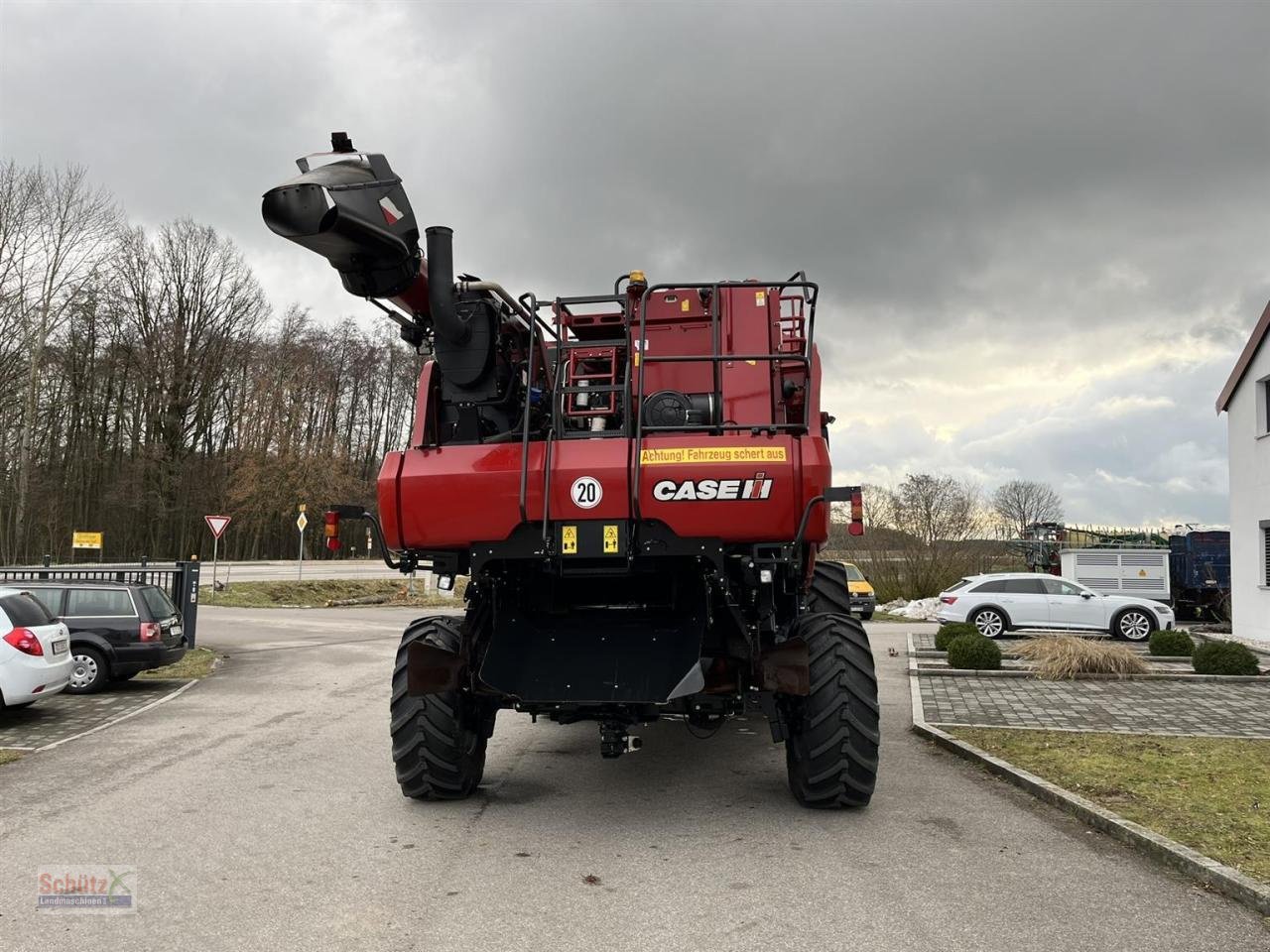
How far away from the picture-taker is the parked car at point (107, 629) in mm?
12320

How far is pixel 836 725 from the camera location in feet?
19.2

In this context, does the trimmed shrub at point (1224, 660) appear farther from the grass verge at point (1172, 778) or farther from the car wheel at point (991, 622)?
the car wheel at point (991, 622)

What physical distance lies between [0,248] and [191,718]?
28.8 meters

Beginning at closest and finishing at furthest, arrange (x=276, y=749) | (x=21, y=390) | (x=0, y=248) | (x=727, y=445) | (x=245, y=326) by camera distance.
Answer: (x=727, y=445) < (x=276, y=749) < (x=0, y=248) < (x=21, y=390) < (x=245, y=326)

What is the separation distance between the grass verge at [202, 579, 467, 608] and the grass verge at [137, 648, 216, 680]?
552 inches

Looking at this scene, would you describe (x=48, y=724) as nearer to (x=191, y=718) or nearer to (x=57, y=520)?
(x=191, y=718)

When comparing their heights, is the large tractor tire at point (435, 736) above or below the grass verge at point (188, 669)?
above

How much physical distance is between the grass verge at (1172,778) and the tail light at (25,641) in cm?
923

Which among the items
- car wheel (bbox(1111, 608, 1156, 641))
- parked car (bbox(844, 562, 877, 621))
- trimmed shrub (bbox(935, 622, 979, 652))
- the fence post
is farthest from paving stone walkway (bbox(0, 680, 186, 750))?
car wheel (bbox(1111, 608, 1156, 641))

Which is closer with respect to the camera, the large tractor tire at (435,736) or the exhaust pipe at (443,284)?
the exhaust pipe at (443,284)

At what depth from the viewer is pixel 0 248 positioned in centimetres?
3148

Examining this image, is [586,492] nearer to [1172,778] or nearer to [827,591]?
[827,591]

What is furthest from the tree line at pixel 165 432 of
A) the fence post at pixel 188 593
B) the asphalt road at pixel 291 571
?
the fence post at pixel 188 593

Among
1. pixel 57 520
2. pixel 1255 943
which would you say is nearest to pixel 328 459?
pixel 57 520
